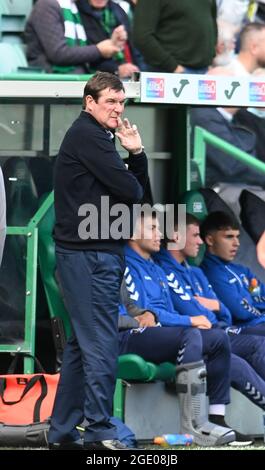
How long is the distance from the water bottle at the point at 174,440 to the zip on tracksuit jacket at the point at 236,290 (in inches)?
56.3

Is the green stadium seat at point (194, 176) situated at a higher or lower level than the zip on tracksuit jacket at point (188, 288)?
higher

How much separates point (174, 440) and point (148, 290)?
3.39 feet

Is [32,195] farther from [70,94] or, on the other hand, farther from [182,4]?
[182,4]

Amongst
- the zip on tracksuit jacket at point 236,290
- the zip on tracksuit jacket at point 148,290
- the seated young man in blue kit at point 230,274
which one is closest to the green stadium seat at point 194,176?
the seated young man in blue kit at point 230,274

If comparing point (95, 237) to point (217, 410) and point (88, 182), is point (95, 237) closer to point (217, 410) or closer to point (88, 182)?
point (88, 182)

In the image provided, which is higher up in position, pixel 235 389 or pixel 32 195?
pixel 32 195

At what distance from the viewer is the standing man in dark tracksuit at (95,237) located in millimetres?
7488

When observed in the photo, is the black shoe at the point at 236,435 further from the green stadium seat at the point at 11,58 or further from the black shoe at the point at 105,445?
the green stadium seat at the point at 11,58

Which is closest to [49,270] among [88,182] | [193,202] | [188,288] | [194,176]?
[188,288]

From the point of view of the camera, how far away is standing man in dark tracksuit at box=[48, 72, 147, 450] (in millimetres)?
7488

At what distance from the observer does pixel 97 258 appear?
749cm

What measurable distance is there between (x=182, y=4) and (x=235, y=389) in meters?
3.15
